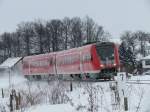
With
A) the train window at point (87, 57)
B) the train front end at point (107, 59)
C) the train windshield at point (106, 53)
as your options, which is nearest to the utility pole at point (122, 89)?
the train front end at point (107, 59)

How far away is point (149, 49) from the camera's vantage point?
11850 cm

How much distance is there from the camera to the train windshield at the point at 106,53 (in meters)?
32.2

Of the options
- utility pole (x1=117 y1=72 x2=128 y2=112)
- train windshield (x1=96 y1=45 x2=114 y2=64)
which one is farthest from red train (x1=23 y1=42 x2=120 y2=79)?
utility pole (x1=117 y1=72 x2=128 y2=112)

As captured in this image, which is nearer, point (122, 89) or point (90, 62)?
point (122, 89)

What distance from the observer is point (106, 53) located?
108 ft

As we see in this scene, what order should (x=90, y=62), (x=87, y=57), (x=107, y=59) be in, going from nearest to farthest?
(x=90, y=62) → (x=87, y=57) → (x=107, y=59)

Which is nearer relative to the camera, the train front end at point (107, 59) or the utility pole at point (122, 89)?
the utility pole at point (122, 89)

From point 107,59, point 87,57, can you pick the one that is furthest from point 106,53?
point 87,57

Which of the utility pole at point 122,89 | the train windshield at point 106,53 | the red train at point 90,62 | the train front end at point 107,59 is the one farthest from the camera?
the train windshield at point 106,53

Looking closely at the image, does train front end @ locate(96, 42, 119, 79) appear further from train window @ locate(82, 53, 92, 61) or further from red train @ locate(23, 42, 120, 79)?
train window @ locate(82, 53, 92, 61)

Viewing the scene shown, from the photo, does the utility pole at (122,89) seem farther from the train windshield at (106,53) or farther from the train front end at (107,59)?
the train windshield at (106,53)

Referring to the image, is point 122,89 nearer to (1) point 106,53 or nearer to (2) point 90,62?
(2) point 90,62

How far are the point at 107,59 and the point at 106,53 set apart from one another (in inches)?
17.8

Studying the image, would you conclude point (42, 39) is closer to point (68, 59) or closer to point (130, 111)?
point (68, 59)
